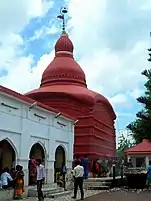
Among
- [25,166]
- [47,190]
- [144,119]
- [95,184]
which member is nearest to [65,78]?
[144,119]

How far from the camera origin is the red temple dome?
27312 mm

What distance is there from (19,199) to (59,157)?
21.4ft

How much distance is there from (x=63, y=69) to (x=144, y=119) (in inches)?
291

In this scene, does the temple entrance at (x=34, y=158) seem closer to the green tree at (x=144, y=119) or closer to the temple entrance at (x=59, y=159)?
the temple entrance at (x=59, y=159)

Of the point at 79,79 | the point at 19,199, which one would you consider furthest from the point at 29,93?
the point at 19,199

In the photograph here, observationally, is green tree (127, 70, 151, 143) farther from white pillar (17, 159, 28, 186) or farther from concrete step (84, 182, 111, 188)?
white pillar (17, 159, 28, 186)

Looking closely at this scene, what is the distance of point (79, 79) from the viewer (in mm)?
27891

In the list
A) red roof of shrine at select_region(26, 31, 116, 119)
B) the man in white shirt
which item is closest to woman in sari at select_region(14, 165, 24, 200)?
the man in white shirt

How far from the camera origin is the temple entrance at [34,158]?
16281 mm

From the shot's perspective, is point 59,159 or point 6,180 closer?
point 6,180

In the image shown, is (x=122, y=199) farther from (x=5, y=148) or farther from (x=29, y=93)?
(x=29, y=93)

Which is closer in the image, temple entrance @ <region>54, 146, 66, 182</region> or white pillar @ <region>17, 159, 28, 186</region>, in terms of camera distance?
white pillar @ <region>17, 159, 28, 186</region>

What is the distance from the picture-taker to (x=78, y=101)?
2461 cm

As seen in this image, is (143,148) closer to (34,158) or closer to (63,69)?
(63,69)
